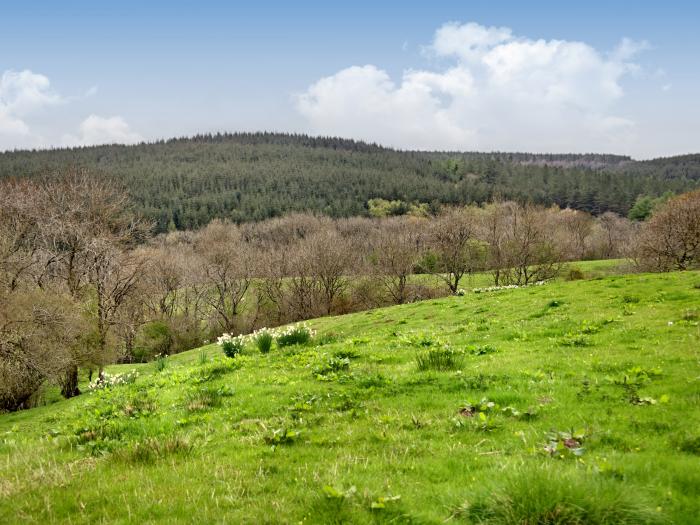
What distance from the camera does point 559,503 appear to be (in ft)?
14.1

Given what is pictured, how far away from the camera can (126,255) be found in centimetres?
3869

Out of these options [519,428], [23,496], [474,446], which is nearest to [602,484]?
[474,446]

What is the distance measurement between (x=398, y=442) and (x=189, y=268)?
75893 mm

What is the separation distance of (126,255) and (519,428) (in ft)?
124

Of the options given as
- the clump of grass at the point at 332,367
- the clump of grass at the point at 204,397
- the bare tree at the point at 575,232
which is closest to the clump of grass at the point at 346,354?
the clump of grass at the point at 332,367

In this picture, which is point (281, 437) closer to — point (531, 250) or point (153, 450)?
point (153, 450)

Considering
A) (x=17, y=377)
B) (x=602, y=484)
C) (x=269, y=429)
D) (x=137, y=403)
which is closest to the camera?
(x=602, y=484)

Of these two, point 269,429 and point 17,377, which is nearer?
point 269,429

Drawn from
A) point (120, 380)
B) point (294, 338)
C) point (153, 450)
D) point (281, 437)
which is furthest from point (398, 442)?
point (120, 380)

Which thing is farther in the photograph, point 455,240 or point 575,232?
point 575,232

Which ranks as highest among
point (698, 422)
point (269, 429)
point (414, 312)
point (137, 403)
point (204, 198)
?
point (204, 198)

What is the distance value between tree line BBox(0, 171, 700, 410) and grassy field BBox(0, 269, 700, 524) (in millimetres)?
20543

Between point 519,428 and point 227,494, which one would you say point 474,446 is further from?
point 227,494

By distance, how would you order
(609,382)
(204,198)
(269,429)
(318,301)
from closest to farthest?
(269,429), (609,382), (318,301), (204,198)
